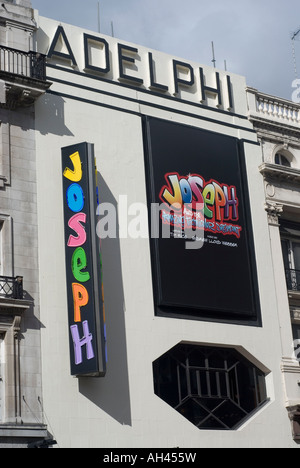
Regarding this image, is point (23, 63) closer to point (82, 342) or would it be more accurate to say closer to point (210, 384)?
point (82, 342)

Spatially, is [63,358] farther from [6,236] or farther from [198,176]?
[198,176]

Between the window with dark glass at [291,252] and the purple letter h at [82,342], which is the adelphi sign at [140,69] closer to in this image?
the window with dark glass at [291,252]

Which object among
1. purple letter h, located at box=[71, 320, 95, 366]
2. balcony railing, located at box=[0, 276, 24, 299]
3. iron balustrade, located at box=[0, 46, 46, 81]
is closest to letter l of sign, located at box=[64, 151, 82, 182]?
iron balustrade, located at box=[0, 46, 46, 81]

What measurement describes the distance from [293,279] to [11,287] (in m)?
12.5

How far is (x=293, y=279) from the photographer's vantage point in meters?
35.1

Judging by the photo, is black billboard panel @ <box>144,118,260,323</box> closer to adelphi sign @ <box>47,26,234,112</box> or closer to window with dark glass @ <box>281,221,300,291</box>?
adelphi sign @ <box>47,26,234,112</box>

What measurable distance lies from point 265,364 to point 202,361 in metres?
2.45

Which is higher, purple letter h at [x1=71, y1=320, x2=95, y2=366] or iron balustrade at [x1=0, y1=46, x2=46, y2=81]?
iron balustrade at [x1=0, y1=46, x2=46, y2=81]

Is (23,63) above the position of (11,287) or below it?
above

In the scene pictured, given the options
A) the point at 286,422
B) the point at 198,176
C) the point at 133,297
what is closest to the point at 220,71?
the point at 198,176

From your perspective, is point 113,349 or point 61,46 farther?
point 61,46

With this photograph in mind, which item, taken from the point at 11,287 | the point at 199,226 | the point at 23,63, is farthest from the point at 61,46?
the point at 11,287

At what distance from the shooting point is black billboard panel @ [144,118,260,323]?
31375 millimetres

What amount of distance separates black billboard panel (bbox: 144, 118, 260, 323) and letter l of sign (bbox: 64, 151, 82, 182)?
343cm
